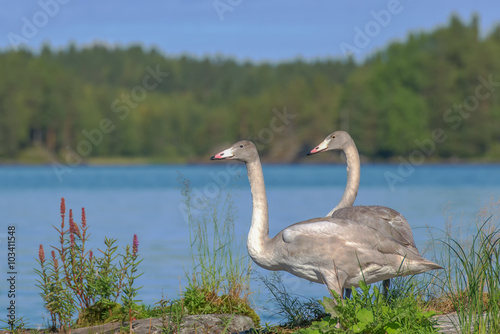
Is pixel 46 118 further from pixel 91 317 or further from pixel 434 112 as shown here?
pixel 91 317

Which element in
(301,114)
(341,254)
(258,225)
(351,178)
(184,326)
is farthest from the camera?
(301,114)

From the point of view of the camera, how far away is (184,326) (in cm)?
779

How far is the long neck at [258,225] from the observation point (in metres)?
7.90

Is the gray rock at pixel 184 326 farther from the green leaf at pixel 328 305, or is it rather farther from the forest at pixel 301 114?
the forest at pixel 301 114

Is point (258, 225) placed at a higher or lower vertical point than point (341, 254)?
higher

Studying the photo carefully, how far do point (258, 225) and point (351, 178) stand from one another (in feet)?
6.88

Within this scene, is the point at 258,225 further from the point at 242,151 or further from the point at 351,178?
the point at 351,178

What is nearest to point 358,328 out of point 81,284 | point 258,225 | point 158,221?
point 258,225

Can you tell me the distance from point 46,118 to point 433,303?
400 ft

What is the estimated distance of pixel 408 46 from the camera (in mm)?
119062

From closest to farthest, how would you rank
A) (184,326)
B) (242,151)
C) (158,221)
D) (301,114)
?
(184,326) < (242,151) < (158,221) < (301,114)

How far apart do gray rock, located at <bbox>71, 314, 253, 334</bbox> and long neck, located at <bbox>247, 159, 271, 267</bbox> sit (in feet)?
2.37

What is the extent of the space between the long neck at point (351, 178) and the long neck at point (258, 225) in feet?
5.29

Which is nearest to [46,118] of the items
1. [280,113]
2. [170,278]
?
[280,113]
